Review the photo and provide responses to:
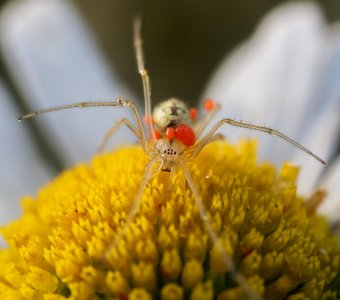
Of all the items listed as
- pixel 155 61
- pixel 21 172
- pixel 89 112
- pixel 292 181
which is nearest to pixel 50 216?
pixel 292 181

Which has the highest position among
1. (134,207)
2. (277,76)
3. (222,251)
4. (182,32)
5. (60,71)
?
(182,32)

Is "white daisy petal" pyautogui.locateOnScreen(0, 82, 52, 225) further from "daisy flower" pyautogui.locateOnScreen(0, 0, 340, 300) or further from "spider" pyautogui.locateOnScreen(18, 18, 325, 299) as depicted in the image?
"spider" pyautogui.locateOnScreen(18, 18, 325, 299)

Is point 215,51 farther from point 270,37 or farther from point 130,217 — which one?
point 130,217

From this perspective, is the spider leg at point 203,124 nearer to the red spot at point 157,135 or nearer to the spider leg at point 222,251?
the red spot at point 157,135

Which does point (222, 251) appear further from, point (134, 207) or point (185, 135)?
point (185, 135)

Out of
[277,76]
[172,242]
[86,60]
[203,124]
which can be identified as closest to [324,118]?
[277,76]

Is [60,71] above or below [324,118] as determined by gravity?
above

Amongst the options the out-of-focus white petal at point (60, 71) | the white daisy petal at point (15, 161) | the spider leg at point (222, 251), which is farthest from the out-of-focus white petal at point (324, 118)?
the white daisy petal at point (15, 161)
